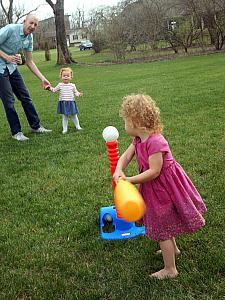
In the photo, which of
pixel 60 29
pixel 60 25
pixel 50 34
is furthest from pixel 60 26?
pixel 50 34

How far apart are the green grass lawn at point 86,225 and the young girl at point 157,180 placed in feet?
1.13

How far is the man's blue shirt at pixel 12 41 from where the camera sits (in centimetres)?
622

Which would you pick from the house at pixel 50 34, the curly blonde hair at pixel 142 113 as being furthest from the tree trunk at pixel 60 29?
the curly blonde hair at pixel 142 113

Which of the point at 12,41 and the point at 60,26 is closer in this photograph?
the point at 12,41

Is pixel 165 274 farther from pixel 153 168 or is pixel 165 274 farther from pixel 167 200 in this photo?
pixel 153 168

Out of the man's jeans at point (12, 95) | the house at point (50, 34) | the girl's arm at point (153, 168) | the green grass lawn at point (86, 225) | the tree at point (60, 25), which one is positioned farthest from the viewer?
the house at point (50, 34)

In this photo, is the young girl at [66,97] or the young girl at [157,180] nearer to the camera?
the young girl at [157,180]

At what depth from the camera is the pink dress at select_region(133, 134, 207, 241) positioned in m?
2.54

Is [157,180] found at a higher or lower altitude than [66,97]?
higher

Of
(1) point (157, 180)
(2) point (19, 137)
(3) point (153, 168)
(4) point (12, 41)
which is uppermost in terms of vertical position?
(4) point (12, 41)

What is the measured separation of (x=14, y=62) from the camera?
6227 mm

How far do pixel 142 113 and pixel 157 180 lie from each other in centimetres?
43

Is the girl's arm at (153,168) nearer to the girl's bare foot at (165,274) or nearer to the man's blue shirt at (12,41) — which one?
the girl's bare foot at (165,274)

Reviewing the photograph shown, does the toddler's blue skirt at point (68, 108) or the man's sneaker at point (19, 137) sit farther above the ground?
the toddler's blue skirt at point (68, 108)
